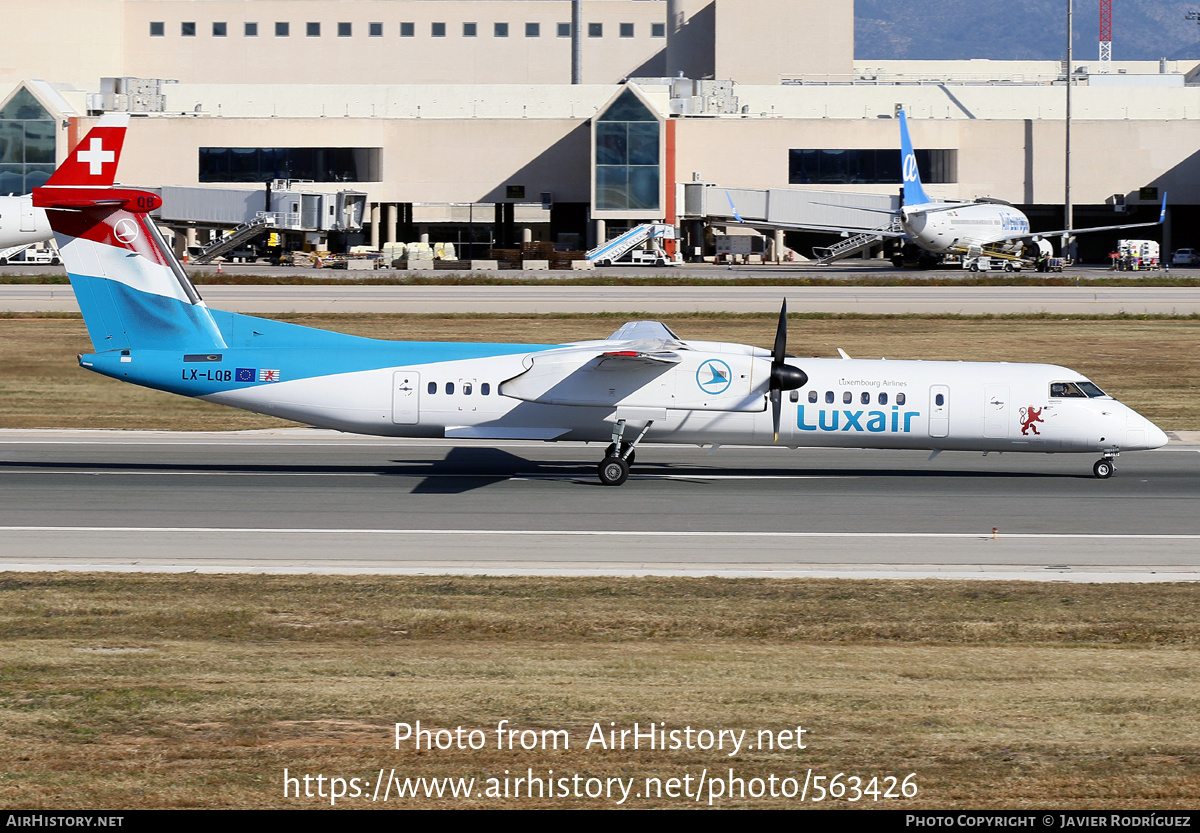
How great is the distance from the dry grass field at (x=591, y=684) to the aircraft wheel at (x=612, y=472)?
8173 millimetres

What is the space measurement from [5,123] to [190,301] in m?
80.5

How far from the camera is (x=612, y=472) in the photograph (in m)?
27.1

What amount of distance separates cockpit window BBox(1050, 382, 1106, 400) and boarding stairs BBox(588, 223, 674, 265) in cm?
6170

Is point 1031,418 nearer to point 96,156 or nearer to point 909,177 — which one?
point 96,156

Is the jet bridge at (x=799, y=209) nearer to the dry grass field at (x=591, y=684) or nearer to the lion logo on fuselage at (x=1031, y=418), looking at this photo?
the lion logo on fuselage at (x=1031, y=418)

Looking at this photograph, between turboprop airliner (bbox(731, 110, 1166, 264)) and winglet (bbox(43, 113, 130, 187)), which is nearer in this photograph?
winglet (bbox(43, 113, 130, 187))

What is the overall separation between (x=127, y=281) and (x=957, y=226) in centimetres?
6541

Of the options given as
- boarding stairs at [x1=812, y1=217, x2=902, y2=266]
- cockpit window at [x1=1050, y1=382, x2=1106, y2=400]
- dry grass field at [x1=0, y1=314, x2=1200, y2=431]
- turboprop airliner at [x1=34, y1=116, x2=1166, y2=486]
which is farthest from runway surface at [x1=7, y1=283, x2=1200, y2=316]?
boarding stairs at [x1=812, y1=217, x2=902, y2=266]

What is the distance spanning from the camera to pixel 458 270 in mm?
82562

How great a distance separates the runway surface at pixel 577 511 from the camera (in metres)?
20.4

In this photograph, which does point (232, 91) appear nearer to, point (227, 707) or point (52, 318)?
point (52, 318)

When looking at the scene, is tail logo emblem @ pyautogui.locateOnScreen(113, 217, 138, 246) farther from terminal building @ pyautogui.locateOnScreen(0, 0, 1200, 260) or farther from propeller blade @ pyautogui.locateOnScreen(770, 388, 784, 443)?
terminal building @ pyautogui.locateOnScreen(0, 0, 1200, 260)

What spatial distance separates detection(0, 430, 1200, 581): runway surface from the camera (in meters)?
20.4

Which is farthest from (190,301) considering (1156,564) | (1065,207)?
(1065,207)
